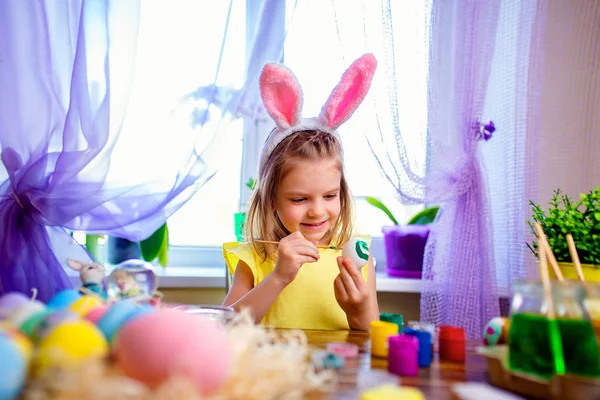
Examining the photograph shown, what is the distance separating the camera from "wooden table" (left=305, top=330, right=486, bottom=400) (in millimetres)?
628

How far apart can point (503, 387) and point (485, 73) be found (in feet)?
4.05

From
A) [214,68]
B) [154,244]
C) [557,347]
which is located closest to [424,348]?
[557,347]

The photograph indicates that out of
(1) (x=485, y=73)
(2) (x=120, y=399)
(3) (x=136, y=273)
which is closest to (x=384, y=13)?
(1) (x=485, y=73)

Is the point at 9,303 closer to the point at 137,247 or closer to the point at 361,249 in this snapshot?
the point at 361,249

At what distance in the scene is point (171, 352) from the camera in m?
0.49

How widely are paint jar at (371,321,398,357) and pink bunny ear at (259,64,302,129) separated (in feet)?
2.48

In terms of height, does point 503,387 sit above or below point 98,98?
below

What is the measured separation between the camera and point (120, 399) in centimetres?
45

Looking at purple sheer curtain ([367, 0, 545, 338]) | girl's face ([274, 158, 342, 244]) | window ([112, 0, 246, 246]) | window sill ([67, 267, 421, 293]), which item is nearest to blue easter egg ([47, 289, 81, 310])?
girl's face ([274, 158, 342, 244])

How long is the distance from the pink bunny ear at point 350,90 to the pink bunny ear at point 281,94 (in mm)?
91

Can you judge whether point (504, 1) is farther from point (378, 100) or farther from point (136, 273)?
point (136, 273)

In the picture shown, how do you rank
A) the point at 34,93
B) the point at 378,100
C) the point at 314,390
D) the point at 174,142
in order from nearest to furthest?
the point at 314,390
the point at 34,93
the point at 174,142
the point at 378,100

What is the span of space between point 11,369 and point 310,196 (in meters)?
0.97

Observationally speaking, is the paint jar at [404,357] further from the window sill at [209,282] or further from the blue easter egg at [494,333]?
the window sill at [209,282]
